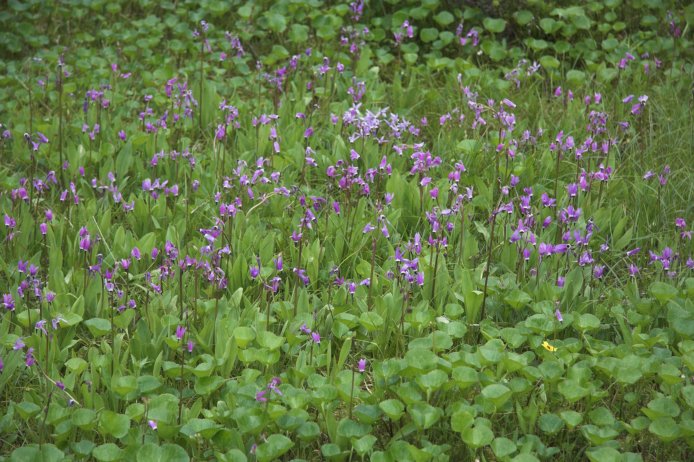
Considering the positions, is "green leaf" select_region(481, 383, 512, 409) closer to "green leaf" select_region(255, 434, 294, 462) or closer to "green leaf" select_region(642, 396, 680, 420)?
"green leaf" select_region(642, 396, 680, 420)

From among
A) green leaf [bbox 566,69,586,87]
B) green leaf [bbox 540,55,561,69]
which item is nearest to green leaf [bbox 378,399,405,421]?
green leaf [bbox 566,69,586,87]

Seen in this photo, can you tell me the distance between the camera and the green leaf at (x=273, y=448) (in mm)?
→ 2443

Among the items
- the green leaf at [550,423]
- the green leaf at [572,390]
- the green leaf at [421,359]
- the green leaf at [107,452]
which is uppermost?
the green leaf at [421,359]

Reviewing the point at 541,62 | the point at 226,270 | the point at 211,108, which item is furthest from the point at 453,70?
the point at 226,270

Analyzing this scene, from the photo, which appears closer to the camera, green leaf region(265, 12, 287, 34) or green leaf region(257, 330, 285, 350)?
green leaf region(257, 330, 285, 350)

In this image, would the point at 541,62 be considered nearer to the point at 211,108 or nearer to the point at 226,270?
the point at 211,108

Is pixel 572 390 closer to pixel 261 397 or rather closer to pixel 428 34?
pixel 261 397

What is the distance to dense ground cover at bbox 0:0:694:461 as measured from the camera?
8.74 ft

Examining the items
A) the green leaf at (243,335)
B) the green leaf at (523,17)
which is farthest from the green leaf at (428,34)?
the green leaf at (243,335)

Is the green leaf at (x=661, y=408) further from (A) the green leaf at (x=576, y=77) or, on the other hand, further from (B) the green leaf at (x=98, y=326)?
(A) the green leaf at (x=576, y=77)

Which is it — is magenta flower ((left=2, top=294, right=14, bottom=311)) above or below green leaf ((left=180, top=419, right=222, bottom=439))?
above

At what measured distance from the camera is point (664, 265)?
326cm

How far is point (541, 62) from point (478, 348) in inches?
111

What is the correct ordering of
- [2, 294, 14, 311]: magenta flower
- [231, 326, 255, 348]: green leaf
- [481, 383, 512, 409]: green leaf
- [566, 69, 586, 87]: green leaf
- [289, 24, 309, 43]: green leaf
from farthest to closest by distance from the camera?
[289, 24, 309, 43]: green leaf
[566, 69, 586, 87]: green leaf
[2, 294, 14, 311]: magenta flower
[231, 326, 255, 348]: green leaf
[481, 383, 512, 409]: green leaf
